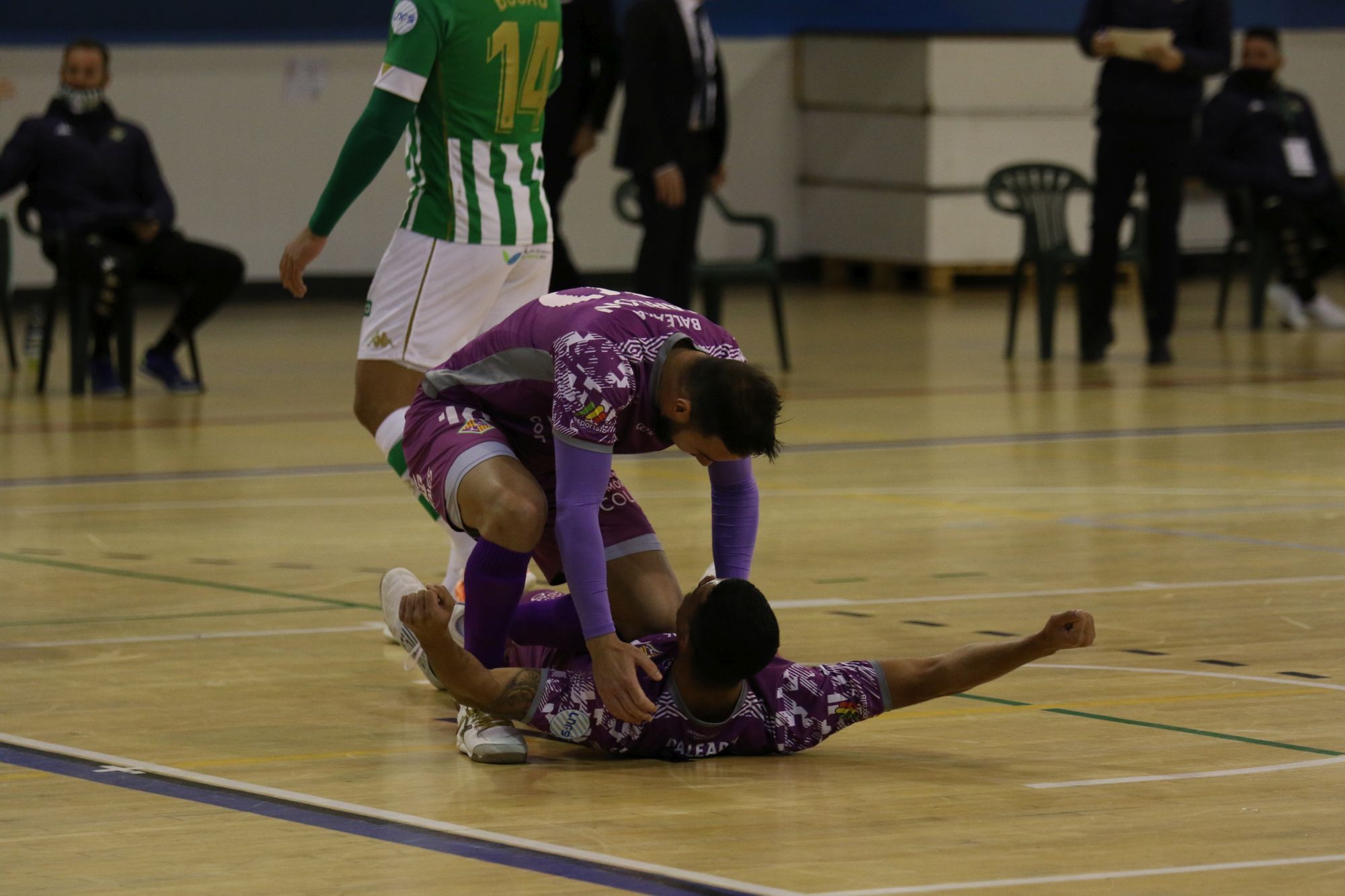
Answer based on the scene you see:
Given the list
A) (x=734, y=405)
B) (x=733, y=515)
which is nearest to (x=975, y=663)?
(x=733, y=515)

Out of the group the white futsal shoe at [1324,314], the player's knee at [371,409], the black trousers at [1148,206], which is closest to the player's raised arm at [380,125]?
the player's knee at [371,409]

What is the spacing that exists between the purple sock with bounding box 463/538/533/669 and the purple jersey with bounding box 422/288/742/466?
28 cm

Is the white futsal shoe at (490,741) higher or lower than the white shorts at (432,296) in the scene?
lower

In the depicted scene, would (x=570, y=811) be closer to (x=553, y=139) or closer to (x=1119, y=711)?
(x=1119, y=711)

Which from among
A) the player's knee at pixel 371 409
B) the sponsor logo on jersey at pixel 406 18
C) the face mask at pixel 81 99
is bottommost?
the player's knee at pixel 371 409

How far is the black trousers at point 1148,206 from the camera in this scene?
11.1 meters

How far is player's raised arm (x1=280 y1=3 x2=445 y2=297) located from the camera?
5223 mm

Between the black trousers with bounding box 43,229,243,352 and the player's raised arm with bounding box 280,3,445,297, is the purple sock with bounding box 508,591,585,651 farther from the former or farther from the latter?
the black trousers with bounding box 43,229,243,352

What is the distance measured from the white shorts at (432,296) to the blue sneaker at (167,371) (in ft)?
17.1

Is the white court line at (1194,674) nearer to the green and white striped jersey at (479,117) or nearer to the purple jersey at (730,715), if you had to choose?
the purple jersey at (730,715)

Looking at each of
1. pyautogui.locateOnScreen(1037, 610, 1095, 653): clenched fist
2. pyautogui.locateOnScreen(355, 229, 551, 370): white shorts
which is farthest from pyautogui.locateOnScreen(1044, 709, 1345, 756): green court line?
pyautogui.locateOnScreen(355, 229, 551, 370): white shorts

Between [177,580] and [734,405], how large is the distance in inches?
103

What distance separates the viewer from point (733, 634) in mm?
3975

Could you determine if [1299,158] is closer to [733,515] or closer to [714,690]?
[733,515]
